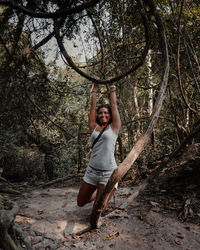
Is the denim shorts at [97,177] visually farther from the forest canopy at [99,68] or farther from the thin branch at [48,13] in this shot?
the thin branch at [48,13]

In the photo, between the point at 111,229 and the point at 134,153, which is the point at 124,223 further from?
the point at 134,153

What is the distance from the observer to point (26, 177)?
25.9 feet

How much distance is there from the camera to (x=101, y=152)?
261 cm

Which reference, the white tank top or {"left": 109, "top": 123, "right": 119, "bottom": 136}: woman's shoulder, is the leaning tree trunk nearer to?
the white tank top

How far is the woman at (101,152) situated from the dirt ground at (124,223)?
16.1 inches

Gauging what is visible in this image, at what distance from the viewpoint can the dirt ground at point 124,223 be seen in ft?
7.08

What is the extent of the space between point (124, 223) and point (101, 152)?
1.03 metres

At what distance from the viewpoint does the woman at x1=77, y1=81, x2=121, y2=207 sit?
8.51 feet

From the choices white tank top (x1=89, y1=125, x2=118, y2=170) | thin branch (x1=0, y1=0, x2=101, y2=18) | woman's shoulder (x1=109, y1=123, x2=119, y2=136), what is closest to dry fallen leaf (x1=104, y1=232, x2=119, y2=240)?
white tank top (x1=89, y1=125, x2=118, y2=170)

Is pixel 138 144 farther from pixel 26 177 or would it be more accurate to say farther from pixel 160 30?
pixel 26 177

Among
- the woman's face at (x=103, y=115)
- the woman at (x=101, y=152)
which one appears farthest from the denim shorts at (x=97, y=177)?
the woman's face at (x=103, y=115)

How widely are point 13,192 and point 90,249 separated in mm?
2979

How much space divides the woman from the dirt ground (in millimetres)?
410

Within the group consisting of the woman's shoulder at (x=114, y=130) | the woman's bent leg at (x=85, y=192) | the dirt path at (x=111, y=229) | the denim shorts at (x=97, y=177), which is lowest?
the dirt path at (x=111, y=229)
